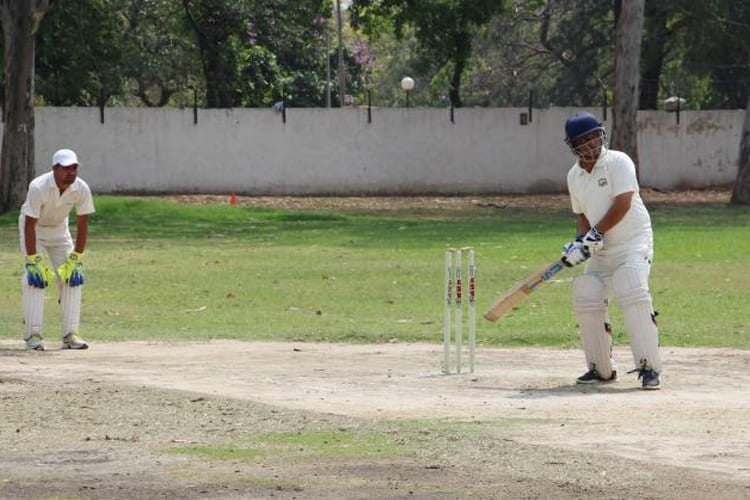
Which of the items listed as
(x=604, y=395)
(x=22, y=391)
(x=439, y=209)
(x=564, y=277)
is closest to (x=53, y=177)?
(x=22, y=391)

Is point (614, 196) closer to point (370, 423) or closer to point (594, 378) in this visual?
point (594, 378)

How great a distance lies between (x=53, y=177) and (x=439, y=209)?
85.4 ft

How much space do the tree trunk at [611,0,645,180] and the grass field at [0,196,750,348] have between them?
4.02m

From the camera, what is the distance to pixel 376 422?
428 inches

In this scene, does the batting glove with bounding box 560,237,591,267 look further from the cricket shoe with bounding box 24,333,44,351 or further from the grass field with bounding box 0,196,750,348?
the cricket shoe with bounding box 24,333,44,351

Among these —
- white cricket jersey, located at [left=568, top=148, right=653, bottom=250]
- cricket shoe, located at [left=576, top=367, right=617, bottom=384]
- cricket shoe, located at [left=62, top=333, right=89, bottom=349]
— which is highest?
white cricket jersey, located at [left=568, top=148, right=653, bottom=250]

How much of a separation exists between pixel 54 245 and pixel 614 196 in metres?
6.04

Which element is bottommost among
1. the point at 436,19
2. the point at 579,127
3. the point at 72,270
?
the point at 72,270

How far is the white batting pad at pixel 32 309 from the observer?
15852 millimetres

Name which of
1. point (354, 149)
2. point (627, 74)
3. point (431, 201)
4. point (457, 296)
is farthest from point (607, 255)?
point (354, 149)

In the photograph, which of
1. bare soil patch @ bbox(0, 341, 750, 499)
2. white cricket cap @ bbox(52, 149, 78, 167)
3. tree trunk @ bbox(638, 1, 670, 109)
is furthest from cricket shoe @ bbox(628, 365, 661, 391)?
tree trunk @ bbox(638, 1, 670, 109)

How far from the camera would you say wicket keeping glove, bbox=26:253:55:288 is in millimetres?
15703

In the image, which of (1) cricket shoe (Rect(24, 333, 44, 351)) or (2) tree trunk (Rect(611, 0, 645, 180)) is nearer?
(1) cricket shoe (Rect(24, 333, 44, 351))

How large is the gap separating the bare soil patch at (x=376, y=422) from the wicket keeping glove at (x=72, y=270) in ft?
2.49
